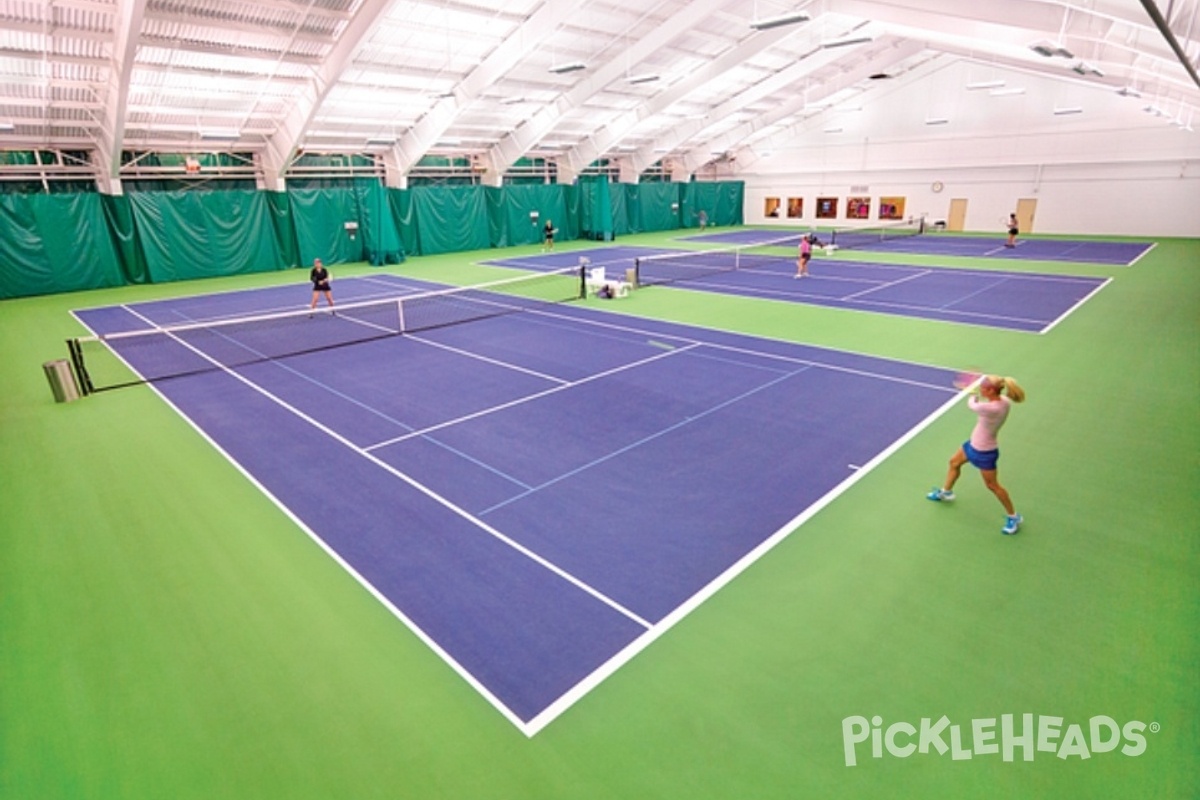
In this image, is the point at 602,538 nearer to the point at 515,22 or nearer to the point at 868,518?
the point at 868,518

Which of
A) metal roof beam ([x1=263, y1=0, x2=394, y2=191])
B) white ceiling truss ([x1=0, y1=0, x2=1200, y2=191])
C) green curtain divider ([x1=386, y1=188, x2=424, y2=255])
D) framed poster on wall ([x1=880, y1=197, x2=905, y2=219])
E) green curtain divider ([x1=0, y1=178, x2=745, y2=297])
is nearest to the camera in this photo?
white ceiling truss ([x1=0, y1=0, x2=1200, y2=191])

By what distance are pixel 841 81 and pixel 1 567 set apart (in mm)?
40768

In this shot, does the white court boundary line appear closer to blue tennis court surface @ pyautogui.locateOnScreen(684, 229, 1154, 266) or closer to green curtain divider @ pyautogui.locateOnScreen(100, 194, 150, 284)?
blue tennis court surface @ pyautogui.locateOnScreen(684, 229, 1154, 266)

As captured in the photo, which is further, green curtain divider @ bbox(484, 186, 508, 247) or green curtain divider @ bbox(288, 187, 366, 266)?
green curtain divider @ bbox(484, 186, 508, 247)

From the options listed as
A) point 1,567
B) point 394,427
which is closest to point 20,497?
point 1,567

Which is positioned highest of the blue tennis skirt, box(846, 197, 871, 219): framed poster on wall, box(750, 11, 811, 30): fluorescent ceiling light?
box(750, 11, 811, 30): fluorescent ceiling light

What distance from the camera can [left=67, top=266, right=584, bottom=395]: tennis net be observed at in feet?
42.2

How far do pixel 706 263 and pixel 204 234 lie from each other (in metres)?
21.0

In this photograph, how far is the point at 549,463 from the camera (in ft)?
26.8

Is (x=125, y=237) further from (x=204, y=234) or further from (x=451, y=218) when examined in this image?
(x=451, y=218)

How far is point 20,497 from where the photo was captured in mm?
7758

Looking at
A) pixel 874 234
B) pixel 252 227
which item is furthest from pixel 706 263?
pixel 252 227

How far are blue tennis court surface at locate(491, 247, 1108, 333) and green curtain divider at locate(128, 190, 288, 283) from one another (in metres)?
12.1

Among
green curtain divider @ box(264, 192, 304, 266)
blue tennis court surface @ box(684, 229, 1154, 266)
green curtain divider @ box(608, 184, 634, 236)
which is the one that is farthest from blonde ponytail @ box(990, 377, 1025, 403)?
green curtain divider @ box(608, 184, 634, 236)
